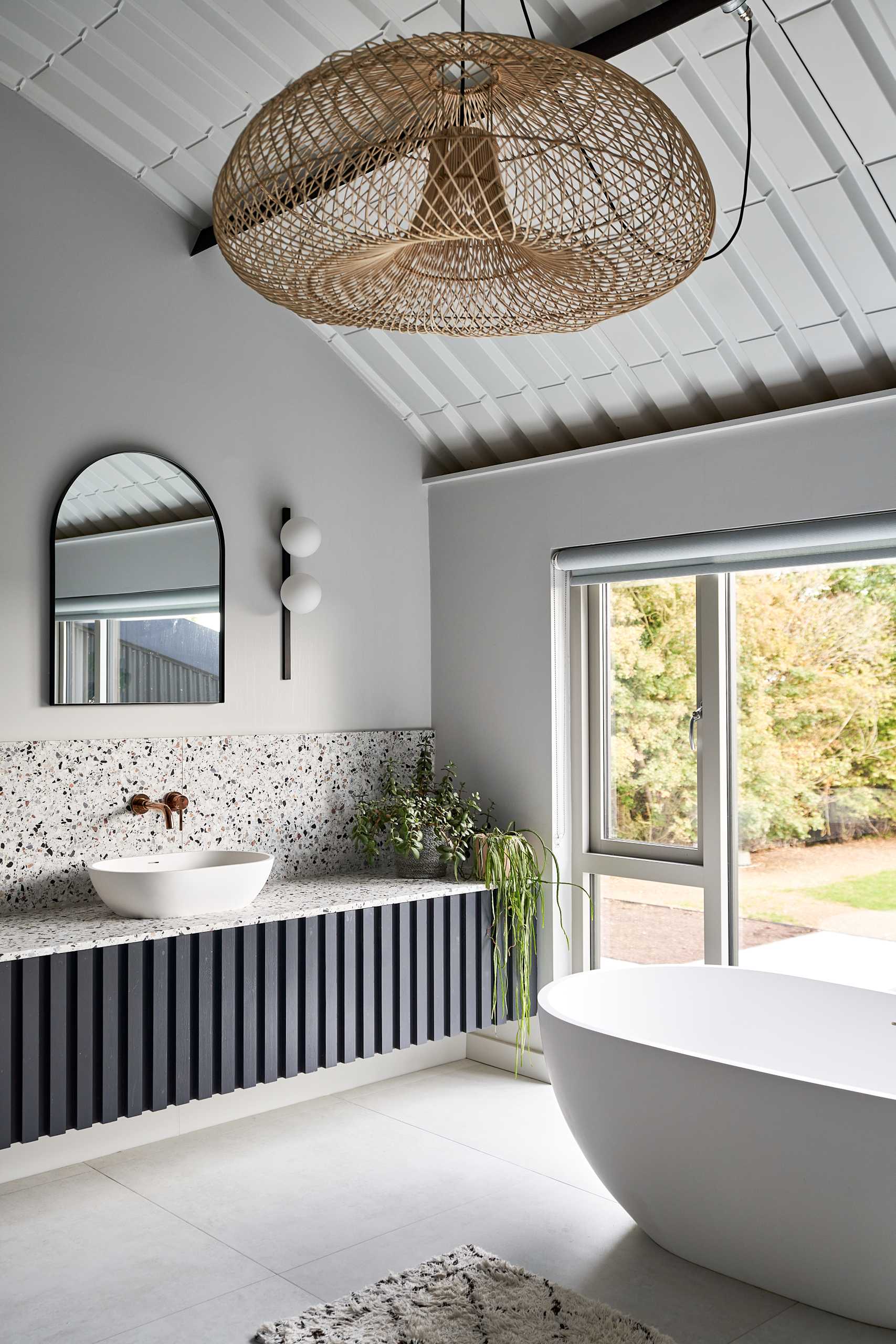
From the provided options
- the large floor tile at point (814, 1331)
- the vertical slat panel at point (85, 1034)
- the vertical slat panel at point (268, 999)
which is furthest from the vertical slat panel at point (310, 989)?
the large floor tile at point (814, 1331)

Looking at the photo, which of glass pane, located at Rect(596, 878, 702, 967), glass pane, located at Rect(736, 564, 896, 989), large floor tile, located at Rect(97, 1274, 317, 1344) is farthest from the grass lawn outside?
large floor tile, located at Rect(97, 1274, 317, 1344)

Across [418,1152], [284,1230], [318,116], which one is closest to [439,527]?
[418,1152]

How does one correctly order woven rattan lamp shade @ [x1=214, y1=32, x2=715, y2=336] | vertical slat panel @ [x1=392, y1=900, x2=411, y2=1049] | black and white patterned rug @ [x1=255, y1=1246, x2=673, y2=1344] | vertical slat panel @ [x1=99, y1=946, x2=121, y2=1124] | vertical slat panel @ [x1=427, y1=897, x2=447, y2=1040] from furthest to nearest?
vertical slat panel @ [x1=427, y1=897, x2=447, y2=1040], vertical slat panel @ [x1=392, y1=900, x2=411, y2=1049], vertical slat panel @ [x1=99, y1=946, x2=121, y2=1124], black and white patterned rug @ [x1=255, y1=1246, x2=673, y2=1344], woven rattan lamp shade @ [x1=214, y1=32, x2=715, y2=336]

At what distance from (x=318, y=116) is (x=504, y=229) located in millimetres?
349

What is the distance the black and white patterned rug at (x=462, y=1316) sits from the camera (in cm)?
264

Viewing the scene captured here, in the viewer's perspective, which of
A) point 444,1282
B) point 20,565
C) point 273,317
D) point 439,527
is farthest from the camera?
point 439,527

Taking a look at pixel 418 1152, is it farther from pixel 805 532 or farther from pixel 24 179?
pixel 24 179

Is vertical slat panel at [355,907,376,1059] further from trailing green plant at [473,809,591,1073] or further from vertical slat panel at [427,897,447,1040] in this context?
trailing green plant at [473,809,591,1073]

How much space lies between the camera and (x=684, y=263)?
2.07 meters

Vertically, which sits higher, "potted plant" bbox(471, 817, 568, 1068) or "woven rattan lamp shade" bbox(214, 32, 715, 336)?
"woven rattan lamp shade" bbox(214, 32, 715, 336)

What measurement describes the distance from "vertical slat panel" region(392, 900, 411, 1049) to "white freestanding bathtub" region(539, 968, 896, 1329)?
71 centimetres

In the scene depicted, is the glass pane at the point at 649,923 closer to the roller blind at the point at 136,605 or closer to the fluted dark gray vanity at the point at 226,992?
the fluted dark gray vanity at the point at 226,992

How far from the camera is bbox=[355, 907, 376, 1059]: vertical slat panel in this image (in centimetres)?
390

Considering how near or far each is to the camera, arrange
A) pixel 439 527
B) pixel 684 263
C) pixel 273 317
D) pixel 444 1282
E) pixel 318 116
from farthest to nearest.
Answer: pixel 439 527, pixel 273 317, pixel 444 1282, pixel 684 263, pixel 318 116
